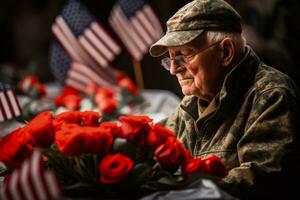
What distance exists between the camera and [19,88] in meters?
5.27

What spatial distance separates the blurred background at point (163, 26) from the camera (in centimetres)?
539

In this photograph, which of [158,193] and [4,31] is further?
[4,31]

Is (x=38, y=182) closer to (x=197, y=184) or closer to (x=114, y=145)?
(x=114, y=145)

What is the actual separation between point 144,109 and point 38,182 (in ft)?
10.0

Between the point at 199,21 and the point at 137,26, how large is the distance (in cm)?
346

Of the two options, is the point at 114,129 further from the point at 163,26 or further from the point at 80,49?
the point at 163,26

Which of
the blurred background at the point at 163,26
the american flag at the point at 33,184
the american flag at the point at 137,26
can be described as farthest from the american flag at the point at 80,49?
the american flag at the point at 33,184

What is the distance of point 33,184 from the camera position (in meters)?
1.54

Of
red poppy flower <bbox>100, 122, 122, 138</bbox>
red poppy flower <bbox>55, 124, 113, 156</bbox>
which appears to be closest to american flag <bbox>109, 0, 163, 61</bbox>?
red poppy flower <bbox>100, 122, 122, 138</bbox>

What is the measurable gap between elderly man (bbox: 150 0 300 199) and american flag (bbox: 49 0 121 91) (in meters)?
2.99

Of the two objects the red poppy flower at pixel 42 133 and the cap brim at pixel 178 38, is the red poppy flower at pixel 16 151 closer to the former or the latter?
the red poppy flower at pixel 42 133

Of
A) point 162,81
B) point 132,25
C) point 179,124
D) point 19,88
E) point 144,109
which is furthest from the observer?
point 162,81

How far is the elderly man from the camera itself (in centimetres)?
210

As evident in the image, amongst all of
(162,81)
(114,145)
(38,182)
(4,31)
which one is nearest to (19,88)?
(162,81)
